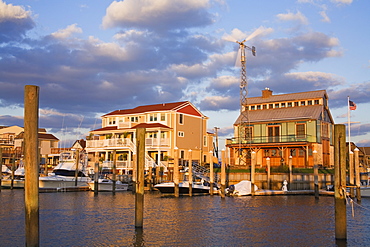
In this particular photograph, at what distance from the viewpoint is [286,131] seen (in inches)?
2148

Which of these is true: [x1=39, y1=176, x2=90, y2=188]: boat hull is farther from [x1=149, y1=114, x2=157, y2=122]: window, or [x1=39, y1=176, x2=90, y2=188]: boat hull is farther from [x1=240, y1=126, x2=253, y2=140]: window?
[x1=240, y1=126, x2=253, y2=140]: window

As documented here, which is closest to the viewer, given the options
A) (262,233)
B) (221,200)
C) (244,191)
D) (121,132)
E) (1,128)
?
(262,233)

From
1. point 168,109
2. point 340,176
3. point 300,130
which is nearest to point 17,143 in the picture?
point 168,109

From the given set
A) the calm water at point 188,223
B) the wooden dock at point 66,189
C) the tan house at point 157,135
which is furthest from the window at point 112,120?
the calm water at point 188,223

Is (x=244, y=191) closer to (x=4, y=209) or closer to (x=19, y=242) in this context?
(x=4, y=209)

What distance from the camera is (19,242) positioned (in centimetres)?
1812

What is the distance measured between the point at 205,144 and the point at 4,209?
4075cm

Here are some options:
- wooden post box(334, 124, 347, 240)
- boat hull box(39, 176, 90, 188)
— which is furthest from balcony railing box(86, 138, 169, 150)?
wooden post box(334, 124, 347, 240)

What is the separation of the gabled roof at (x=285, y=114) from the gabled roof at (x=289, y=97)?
1589 mm

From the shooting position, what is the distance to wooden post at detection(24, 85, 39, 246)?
1289cm

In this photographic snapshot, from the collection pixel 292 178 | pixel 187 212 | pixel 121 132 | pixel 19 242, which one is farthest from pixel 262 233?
pixel 121 132

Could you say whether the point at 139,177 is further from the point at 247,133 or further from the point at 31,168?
the point at 247,133

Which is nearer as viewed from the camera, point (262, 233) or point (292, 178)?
point (262, 233)

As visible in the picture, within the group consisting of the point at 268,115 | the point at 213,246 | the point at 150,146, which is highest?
the point at 268,115
